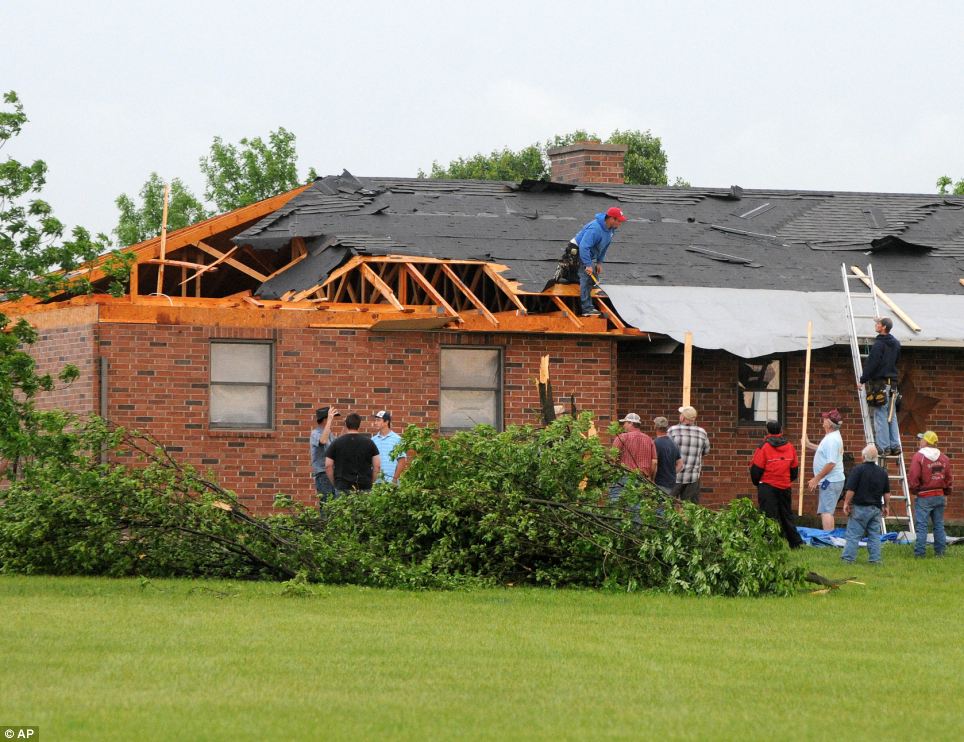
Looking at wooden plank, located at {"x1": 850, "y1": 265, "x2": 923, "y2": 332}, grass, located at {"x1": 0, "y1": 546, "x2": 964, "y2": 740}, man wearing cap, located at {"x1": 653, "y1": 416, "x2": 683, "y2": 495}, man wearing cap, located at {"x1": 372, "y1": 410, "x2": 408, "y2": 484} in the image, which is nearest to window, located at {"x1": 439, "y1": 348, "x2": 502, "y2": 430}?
man wearing cap, located at {"x1": 372, "y1": 410, "x2": 408, "y2": 484}

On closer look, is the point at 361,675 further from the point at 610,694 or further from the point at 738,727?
the point at 738,727

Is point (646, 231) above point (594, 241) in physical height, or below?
above

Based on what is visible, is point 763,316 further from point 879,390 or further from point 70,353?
point 70,353

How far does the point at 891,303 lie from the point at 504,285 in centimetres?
529

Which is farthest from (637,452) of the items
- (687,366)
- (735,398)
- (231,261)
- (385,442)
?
(231,261)

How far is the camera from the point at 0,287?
47.5 feet

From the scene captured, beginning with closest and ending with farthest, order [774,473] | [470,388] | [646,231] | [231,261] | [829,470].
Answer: [774,473] < [829,470] < [470,388] < [231,261] < [646,231]

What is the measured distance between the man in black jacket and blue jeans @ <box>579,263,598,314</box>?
139 inches

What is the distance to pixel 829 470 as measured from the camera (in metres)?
18.5

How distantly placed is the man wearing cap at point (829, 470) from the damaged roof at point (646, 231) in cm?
307

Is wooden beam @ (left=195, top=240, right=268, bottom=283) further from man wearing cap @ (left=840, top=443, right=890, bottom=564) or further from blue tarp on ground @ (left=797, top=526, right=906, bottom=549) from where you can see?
man wearing cap @ (left=840, top=443, right=890, bottom=564)

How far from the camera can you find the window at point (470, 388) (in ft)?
65.0

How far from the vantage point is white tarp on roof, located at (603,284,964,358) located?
19.2m

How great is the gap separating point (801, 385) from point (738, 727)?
14.2 metres
